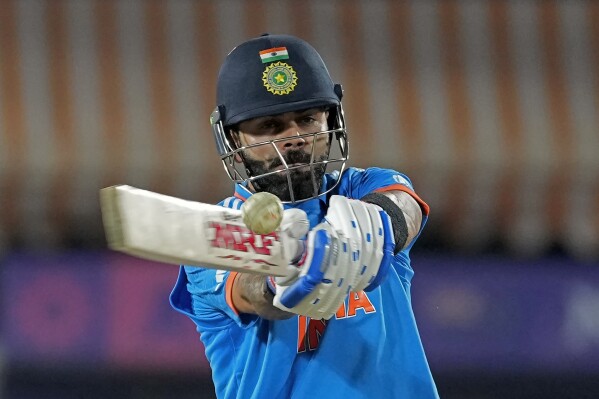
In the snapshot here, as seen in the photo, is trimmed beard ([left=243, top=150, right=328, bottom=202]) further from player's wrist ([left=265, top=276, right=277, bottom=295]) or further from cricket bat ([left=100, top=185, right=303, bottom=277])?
cricket bat ([left=100, top=185, right=303, bottom=277])

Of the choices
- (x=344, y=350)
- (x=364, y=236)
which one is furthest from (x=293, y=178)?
(x=364, y=236)

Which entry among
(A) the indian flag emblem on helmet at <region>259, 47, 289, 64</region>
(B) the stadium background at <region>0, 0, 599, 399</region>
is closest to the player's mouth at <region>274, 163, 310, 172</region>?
(A) the indian flag emblem on helmet at <region>259, 47, 289, 64</region>

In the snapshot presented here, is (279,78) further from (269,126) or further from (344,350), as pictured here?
(344,350)

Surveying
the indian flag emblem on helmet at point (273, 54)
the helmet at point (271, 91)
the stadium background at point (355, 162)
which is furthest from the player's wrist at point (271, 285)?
the stadium background at point (355, 162)

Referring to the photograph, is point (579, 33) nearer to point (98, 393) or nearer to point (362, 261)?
point (98, 393)

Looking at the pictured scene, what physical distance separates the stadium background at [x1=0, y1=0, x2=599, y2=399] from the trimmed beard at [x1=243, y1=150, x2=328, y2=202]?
2147 mm

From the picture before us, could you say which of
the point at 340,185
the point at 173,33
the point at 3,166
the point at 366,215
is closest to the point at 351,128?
the point at 173,33

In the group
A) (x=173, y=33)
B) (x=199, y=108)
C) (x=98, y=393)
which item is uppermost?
(x=173, y=33)

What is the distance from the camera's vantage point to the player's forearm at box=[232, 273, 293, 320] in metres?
2.09

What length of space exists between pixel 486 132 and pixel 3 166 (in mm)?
2330

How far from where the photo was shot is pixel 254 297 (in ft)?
6.98

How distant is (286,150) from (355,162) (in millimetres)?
2760

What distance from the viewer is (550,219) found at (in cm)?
518

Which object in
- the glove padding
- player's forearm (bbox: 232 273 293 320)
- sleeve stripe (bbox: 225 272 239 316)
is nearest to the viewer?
the glove padding
